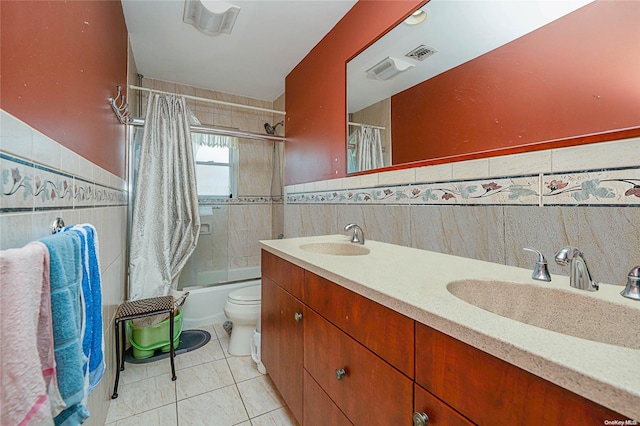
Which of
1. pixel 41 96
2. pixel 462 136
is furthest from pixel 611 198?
pixel 41 96

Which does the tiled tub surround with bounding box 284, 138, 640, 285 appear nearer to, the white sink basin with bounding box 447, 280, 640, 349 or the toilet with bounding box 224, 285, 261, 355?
the white sink basin with bounding box 447, 280, 640, 349

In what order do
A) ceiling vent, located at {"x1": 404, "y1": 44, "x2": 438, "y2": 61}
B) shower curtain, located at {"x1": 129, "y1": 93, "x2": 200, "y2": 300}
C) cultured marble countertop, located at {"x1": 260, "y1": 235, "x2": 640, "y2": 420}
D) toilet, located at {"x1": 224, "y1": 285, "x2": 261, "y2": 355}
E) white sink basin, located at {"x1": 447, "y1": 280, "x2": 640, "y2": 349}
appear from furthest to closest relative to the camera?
shower curtain, located at {"x1": 129, "y1": 93, "x2": 200, "y2": 300} < toilet, located at {"x1": 224, "y1": 285, "x2": 261, "y2": 355} < ceiling vent, located at {"x1": 404, "y1": 44, "x2": 438, "y2": 61} < white sink basin, located at {"x1": 447, "y1": 280, "x2": 640, "y2": 349} < cultured marble countertop, located at {"x1": 260, "y1": 235, "x2": 640, "y2": 420}

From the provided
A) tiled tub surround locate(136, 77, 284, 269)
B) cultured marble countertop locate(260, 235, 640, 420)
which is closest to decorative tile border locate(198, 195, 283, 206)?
tiled tub surround locate(136, 77, 284, 269)

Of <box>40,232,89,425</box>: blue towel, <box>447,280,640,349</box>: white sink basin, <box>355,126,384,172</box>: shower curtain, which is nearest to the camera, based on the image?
<box>40,232,89,425</box>: blue towel

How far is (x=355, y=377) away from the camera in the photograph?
2.56 feet

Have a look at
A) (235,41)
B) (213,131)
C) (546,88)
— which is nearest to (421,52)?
(546,88)

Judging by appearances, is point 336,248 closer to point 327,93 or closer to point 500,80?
point 500,80

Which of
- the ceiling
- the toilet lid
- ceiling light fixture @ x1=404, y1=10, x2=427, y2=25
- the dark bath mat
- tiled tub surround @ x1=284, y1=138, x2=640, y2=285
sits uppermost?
the ceiling

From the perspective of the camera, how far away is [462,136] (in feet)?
3.68

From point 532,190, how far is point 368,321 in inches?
27.5

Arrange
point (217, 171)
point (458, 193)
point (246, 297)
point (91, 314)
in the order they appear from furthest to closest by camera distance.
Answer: point (217, 171), point (246, 297), point (458, 193), point (91, 314)

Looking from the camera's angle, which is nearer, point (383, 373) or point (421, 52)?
point (383, 373)

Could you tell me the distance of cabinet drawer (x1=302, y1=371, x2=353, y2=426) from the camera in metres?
0.87

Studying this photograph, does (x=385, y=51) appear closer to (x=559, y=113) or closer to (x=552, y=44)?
(x=552, y=44)
